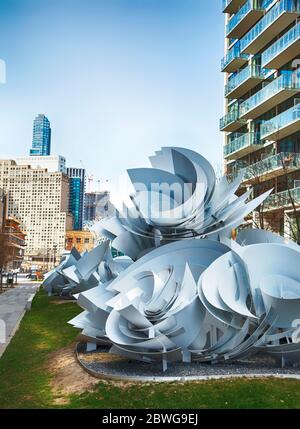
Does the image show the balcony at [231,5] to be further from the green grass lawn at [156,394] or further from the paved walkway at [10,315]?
the green grass lawn at [156,394]

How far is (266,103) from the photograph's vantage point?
3556cm

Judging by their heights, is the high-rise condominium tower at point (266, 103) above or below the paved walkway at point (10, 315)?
above

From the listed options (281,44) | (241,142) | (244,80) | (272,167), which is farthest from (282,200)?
(244,80)

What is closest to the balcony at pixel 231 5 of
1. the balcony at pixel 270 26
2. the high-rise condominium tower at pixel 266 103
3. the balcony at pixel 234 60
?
the high-rise condominium tower at pixel 266 103

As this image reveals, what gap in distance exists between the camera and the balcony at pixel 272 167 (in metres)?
31.4

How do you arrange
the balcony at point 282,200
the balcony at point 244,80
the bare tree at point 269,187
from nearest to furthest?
1. the balcony at point 282,200
2. the bare tree at point 269,187
3. the balcony at point 244,80

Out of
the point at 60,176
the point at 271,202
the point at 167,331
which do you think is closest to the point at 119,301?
the point at 167,331

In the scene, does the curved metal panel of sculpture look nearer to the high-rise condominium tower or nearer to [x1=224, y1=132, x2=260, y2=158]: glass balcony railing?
the high-rise condominium tower

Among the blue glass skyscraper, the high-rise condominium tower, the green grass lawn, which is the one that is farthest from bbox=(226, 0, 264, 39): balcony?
the blue glass skyscraper
